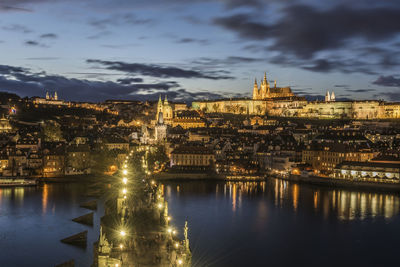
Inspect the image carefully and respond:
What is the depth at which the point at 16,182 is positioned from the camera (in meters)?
20.4

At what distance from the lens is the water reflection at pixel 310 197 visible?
51.2ft

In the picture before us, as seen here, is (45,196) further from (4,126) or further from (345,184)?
(4,126)

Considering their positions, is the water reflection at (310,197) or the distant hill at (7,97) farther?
the distant hill at (7,97)

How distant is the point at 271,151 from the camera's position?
2720cm

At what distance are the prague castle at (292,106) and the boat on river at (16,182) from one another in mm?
44783

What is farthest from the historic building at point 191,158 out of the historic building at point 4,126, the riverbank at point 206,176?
the historic building at point 4,126

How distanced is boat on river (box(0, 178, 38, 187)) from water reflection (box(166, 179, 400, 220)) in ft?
19.7

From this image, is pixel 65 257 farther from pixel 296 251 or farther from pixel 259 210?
pixel 259 210

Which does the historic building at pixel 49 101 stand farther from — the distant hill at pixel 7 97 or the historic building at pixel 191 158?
the historic building at pixel 191 158

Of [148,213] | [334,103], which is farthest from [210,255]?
[334,103]

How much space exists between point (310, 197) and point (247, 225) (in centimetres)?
550

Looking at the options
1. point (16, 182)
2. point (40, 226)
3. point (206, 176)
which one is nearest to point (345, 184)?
point (206, 176)

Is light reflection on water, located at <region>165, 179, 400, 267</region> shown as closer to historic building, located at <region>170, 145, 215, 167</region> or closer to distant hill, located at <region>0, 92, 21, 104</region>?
historic building, located at <region>170, 145, 215, 167</region>

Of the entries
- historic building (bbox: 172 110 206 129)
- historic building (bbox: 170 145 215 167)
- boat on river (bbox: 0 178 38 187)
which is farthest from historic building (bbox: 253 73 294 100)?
boat on river (bbox: 0 178 38 187)
